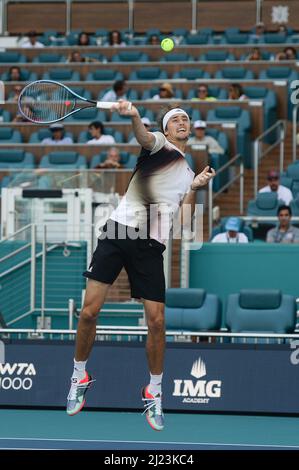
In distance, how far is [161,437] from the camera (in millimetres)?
10594

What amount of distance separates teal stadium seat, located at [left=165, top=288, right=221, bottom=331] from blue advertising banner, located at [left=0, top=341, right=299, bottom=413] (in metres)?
1.76

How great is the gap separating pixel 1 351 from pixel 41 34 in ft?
62.7

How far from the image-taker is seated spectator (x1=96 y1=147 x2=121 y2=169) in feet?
57.5

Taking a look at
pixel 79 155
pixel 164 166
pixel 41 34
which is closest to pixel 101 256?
pixel 164 166

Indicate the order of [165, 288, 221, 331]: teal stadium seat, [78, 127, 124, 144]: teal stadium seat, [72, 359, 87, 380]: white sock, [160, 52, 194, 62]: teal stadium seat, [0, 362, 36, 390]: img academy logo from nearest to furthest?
1. [72, 359, 87, 380]: white sock
2. [0, 362, 36, 390]: img academy logo
3. [165, 288, 221, 331]: teal stadium seat
4. [78, 127, 124, 144]: teal stadium seat
5. [160, 52, 194, 62]: teal stadium seat

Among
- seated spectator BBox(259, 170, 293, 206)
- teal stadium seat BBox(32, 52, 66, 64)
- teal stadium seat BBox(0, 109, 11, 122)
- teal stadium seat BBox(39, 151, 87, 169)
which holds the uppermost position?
teal stadium seat BBox(32, 52, 66, 64)

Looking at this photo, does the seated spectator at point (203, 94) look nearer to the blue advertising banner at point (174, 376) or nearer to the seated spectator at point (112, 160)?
the seated spectator at point (112, 160)

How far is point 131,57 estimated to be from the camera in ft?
84.3

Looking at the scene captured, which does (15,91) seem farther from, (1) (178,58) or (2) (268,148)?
(2) (268,148)

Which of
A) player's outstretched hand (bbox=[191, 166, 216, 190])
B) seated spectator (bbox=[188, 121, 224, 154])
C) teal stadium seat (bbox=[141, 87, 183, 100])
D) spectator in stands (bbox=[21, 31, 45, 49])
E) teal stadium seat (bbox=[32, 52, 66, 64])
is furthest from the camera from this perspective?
spectator in stands (bbox=[21, 31, 45, 49])

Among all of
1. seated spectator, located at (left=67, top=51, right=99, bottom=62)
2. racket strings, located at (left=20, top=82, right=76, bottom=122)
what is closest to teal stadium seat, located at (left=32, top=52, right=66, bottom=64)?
seated spectator, located at (left=67, top=51, right=99, bottom=62)

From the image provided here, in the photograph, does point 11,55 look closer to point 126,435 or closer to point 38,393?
point 38,393

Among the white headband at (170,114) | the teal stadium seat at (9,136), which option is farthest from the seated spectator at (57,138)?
the white headband at (170,114)

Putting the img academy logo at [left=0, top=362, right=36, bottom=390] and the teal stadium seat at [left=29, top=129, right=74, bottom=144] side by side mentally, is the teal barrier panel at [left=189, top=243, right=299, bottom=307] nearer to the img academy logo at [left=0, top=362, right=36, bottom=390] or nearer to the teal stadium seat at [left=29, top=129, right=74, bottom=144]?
the img academy logo at [left=0, top=362, right=36, bottom=390]
